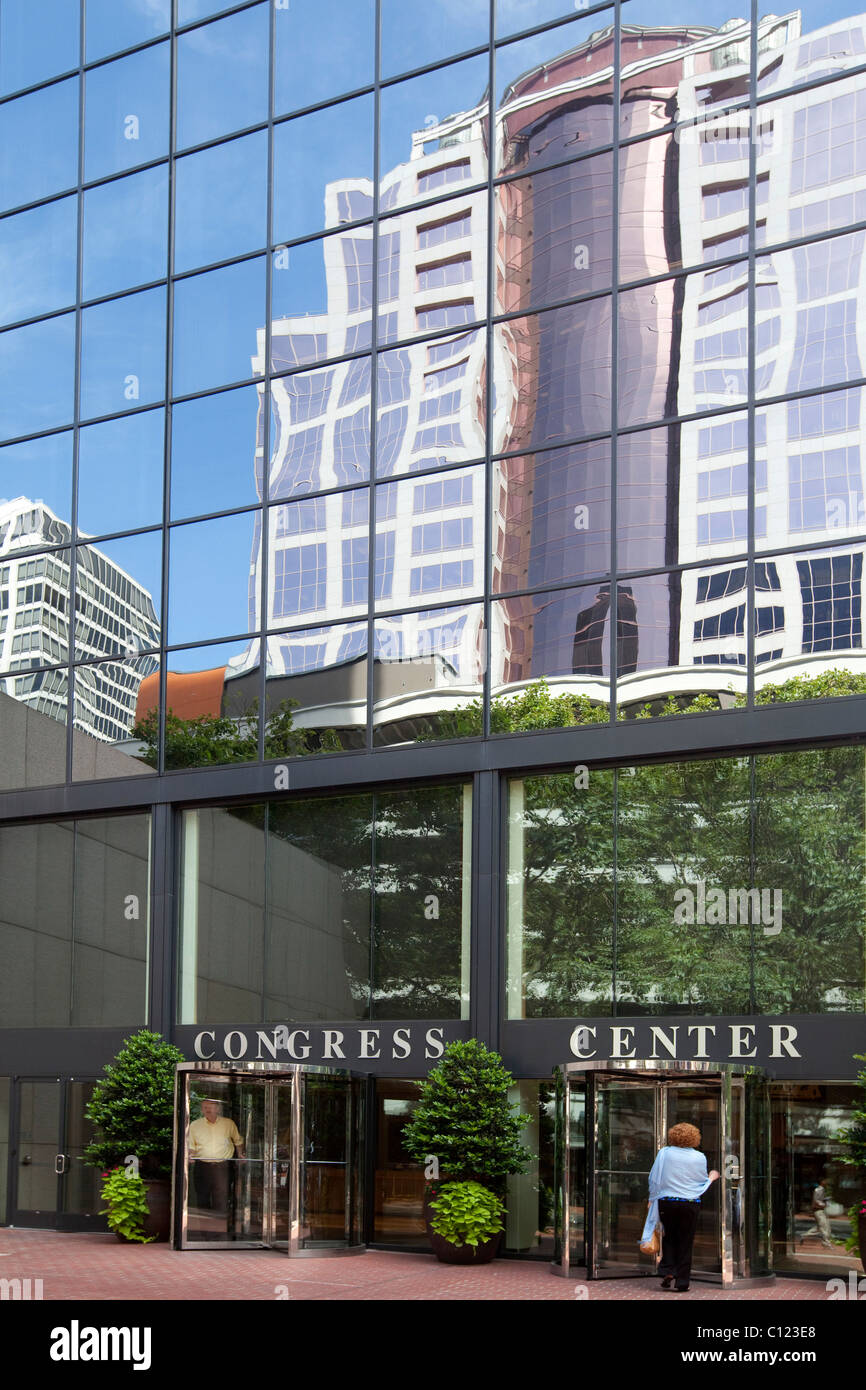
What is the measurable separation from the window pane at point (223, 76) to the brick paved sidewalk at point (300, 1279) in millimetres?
16065

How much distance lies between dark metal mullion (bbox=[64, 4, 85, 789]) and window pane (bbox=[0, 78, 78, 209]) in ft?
0.52

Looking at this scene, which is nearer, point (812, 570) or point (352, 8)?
point (812, 570)

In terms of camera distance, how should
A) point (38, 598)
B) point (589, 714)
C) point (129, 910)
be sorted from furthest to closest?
point (38, 598) → point (129, 910) → point (589, 714)

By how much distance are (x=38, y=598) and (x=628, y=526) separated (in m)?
9.97

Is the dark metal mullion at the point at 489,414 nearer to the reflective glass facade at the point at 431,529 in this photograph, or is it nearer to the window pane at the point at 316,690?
the reflective glass facade at the point at 431,529

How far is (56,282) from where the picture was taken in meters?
25.6

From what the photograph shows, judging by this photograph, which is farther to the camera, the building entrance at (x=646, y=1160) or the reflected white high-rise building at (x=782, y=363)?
the reflected white high-rise building at (x=782, y=363)

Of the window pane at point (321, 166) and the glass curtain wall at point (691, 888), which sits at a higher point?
the window pane at point (321, 166)

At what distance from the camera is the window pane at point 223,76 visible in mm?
24141

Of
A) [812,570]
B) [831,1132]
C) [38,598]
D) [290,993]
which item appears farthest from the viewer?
[38,598]

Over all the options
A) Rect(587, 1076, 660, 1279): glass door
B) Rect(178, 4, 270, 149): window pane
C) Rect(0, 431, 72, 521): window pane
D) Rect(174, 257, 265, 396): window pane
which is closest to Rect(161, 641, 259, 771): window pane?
Rect(0, 431, 72, 521): window pane

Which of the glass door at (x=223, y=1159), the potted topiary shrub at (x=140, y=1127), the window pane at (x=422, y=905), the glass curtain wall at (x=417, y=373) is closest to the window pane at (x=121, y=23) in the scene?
the glass curtain wall at (x=417, y=373)

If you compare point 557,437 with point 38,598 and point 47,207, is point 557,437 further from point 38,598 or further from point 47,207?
point 47,207

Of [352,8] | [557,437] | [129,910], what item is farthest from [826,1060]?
[352,8]
